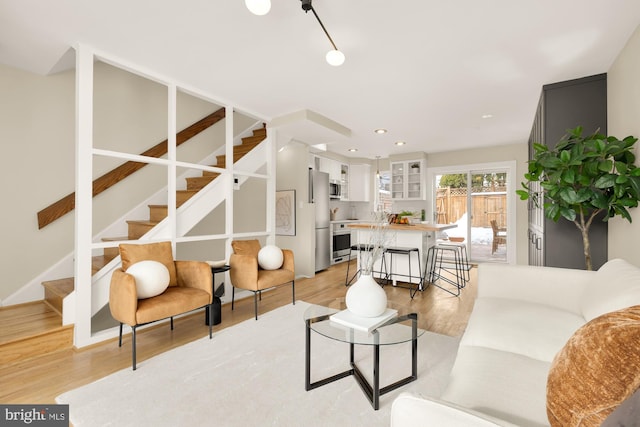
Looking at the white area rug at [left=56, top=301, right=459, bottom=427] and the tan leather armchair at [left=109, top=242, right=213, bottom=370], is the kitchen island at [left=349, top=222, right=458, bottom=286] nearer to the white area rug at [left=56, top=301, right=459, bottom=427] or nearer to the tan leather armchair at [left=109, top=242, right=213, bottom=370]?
the white area rug at [left=56, top=301, right=459, bottom=427]

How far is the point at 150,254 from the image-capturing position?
8.98ft

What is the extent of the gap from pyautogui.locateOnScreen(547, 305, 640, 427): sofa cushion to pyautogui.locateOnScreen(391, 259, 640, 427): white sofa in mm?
187

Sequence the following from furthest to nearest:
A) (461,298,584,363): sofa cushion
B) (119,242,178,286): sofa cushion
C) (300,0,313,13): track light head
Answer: (119,242,178,286): sofa cushion
(300,0,313,13): track light head
(461,298,584,363): sofa cushion

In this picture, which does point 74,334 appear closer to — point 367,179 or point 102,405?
point 102,405

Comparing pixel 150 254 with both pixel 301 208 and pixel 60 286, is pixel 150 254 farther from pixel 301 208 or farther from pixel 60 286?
pixel 301 208

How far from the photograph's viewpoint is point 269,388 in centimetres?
193

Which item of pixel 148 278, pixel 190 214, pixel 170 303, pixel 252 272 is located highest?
pixel 190 214

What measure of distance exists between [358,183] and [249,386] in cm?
604

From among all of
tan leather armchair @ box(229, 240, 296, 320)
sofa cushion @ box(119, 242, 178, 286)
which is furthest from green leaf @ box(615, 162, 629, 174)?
sofa cushion @ box(119, 242, 178, 286)

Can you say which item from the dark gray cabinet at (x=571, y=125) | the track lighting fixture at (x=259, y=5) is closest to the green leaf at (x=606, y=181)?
the dark gray cabinet at (x=571, y=125)

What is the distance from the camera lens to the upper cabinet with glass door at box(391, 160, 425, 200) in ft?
22.7

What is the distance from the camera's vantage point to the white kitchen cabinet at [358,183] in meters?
7.51

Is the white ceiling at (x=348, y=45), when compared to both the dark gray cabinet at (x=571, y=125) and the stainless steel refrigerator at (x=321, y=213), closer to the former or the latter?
the dark gray cabinet at (x=571, y=125)

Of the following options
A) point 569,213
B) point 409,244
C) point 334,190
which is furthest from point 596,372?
point 334,190
